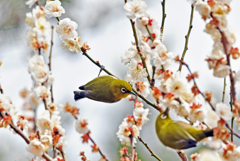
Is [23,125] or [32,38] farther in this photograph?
[23,125]

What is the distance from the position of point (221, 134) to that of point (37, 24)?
1.77 feet

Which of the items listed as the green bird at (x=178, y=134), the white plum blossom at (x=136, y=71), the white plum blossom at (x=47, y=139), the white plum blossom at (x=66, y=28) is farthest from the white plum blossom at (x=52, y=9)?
the green bird at (x=178, y=134)

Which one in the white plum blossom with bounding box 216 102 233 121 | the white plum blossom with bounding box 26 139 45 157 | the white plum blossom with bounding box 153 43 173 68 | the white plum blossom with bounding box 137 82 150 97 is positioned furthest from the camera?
the white plum blossom with bounding box 137 82 150 97

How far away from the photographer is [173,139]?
557mm

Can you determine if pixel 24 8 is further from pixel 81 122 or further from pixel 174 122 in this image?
pixel 174 122

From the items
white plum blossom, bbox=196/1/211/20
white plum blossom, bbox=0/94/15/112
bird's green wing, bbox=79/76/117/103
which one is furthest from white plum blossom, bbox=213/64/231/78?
white plum blossom, bbox=0/94/15/112

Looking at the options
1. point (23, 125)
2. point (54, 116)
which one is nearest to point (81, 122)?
point (54, 116)

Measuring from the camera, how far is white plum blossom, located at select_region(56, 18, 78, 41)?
85 cm

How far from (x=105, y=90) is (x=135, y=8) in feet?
0.79

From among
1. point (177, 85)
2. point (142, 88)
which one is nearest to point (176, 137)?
point (177, 85)

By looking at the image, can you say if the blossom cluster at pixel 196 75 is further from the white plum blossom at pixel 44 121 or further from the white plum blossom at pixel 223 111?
the white plum blossom at pixel 44 121

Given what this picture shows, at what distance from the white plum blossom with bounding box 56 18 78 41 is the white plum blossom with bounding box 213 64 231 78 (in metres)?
0.47

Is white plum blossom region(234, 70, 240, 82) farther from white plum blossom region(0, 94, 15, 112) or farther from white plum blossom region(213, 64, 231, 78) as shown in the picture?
white plum blossom region(0, 94, 15, 112)

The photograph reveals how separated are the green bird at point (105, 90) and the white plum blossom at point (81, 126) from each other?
9.9 inches
